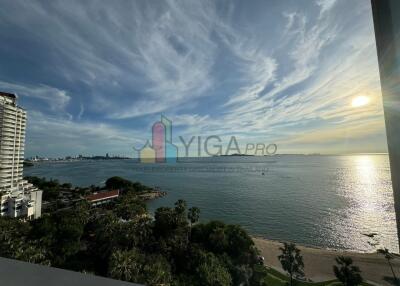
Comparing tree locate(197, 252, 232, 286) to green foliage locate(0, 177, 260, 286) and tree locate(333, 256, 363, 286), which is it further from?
tree locate(333, 256, 363, 286)

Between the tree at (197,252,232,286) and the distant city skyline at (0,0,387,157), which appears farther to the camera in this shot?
the tree at (197,252,232,286)

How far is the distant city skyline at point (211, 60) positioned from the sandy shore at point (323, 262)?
11.4 ft

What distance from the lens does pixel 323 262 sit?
7.05 m

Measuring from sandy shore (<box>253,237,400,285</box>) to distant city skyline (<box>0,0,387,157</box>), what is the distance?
3467mm

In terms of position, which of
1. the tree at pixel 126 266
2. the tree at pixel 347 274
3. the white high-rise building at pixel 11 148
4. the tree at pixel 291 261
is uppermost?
the white high-rise building at pixel 11 148

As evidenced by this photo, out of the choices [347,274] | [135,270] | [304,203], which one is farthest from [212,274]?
[304,203]

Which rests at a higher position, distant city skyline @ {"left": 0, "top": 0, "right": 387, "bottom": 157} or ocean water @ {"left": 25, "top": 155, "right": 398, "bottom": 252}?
distant city skyline @ {"left": 0, "top": 0, "right": 387, "bottom": 157}

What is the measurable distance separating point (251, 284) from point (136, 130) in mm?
4990

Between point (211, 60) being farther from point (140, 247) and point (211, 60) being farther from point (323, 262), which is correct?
point (323, 262)

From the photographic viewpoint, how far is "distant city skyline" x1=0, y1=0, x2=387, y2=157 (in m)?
1.20

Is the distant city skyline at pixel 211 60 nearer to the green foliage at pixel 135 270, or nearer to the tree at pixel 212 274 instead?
the green foliage at pixel 135 270

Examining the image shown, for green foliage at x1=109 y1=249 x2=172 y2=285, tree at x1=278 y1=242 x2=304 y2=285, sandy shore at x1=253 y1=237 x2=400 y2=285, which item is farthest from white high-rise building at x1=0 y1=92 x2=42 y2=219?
sandy shore at x1=253 y1=237 x2=400 y2=285

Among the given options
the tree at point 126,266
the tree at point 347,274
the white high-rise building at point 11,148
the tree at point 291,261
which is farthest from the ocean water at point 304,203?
the tree at point 126,266

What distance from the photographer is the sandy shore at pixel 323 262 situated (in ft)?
16.9
